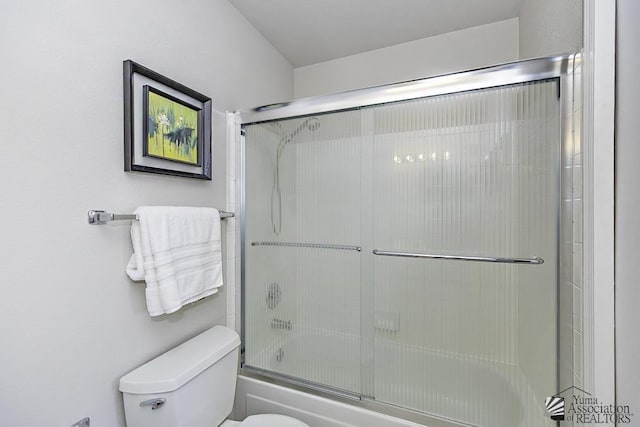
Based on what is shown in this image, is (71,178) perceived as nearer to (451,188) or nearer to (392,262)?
(392,262)

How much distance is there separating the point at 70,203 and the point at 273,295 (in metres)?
1.05

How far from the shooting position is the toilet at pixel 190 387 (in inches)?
39.4

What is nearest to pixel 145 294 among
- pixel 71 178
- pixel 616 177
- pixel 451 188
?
pixel 71 178

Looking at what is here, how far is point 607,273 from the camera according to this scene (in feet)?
2.89

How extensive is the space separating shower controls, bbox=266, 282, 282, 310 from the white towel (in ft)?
1.18

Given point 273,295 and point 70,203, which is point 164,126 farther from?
point 273,295

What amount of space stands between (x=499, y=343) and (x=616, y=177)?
0.73 meters

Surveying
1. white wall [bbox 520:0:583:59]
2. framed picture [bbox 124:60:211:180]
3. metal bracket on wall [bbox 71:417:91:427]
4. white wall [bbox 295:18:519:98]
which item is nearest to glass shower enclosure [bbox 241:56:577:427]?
white wall [bbox 520:0:583:59]

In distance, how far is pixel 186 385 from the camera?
1.06 m

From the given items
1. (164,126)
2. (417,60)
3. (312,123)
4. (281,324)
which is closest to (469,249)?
(312,123)

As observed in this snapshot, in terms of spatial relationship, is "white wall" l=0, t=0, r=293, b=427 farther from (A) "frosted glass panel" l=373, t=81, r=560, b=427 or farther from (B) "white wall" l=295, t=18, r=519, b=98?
(B) "white wall" l=295, t=18, r=519, b=98

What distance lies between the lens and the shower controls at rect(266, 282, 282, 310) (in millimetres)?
1651

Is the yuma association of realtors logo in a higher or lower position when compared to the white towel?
lower

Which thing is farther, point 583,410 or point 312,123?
point 312,123
